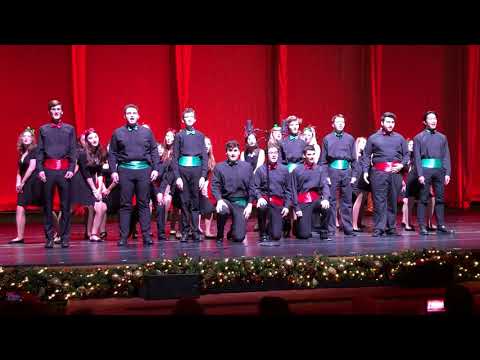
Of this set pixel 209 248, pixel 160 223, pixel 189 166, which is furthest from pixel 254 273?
pixel 160 223

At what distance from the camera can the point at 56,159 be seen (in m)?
9.16

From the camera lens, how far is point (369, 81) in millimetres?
14664

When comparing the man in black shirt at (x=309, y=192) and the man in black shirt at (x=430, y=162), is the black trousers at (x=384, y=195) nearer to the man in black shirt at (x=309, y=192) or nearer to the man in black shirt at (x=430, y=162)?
the man in black shirt at (x=430, y=162)

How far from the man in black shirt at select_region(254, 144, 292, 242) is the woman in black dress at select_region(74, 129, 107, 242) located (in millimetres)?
1961

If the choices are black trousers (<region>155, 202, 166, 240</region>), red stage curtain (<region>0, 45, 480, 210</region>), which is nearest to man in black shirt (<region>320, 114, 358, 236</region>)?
black trousers (<region>155, 202, 166, 240</region>)

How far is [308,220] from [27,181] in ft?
11.5

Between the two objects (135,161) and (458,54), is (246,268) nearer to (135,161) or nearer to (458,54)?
(135,161)

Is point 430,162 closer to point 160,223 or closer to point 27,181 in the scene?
point 160,223

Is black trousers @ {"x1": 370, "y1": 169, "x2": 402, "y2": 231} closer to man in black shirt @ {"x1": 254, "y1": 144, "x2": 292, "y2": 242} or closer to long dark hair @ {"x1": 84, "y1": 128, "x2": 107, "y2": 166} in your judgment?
man in black shirt @ {"x1": 254, "y1": 144, "x2": 292, "y2": 242}

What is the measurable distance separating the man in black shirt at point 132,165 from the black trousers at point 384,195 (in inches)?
110

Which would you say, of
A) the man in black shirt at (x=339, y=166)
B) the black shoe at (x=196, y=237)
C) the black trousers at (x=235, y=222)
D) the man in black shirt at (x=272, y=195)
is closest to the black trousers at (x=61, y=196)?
the black shoe at (x=196, y=237)

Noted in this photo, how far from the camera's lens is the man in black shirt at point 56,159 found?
9133 millimetres
